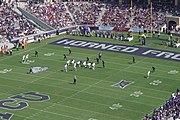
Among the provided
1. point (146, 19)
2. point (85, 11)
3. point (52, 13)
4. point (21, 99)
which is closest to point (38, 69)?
point (21, 99)

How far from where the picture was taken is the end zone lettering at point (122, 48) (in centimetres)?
5797

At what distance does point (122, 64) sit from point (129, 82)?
6.13 meters

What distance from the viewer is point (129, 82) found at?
159 ft

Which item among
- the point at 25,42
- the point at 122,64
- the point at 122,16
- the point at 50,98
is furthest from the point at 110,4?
the point at 50,98

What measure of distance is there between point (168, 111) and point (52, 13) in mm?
39943

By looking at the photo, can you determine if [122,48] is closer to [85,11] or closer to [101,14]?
[101,14]

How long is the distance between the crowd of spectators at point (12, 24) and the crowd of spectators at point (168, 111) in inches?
1135

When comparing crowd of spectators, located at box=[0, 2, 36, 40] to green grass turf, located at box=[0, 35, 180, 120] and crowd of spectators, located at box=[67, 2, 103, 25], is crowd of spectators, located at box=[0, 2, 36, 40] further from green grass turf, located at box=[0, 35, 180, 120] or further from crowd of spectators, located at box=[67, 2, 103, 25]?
crowd of spectators, located at box=[67, 2, 103, 25]

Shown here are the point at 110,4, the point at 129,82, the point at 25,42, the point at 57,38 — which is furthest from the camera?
the point at 110,4

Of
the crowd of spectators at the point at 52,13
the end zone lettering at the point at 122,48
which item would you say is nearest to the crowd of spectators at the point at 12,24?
the crowd of spectators at the point at 52,13

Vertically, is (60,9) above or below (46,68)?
above

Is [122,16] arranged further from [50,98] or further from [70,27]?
[50,98]

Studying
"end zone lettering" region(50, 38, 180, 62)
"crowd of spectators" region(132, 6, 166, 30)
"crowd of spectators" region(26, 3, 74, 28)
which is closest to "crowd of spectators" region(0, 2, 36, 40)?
"crowd of spectators" region(26, 3, 74, 28)

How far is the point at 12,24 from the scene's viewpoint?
68688mm
